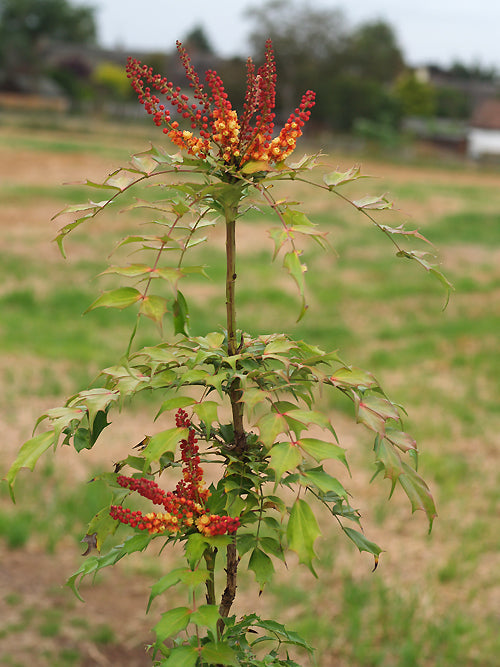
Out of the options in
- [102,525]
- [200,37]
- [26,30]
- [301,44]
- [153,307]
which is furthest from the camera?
[200,37]

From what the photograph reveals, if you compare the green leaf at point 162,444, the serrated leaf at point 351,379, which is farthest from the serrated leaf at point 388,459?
the green leaf at point 162,444

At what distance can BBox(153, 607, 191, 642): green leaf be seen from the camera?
47.5 inches

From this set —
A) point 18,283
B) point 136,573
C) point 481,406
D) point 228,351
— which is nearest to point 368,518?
point 136,573

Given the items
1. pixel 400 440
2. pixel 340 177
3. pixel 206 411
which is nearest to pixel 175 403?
pixel 206 411

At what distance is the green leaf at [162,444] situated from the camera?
4.05 ft

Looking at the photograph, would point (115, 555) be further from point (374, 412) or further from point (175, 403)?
point (374, 412)

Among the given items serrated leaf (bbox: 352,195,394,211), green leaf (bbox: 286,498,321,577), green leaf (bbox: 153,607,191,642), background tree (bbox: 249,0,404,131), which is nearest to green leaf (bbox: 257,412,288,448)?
green leaf (bbox: 286,498,321,577)

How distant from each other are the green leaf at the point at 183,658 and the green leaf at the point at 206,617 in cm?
8

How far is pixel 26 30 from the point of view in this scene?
54469 millimetres

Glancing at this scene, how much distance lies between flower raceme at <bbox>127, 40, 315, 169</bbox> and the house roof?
1898 inches

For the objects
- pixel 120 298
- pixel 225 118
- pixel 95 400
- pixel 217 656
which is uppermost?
pixel 225 118

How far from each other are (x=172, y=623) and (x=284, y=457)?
13.9 inches

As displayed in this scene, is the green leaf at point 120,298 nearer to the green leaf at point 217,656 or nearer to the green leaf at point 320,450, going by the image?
the green leaf at point 320,450

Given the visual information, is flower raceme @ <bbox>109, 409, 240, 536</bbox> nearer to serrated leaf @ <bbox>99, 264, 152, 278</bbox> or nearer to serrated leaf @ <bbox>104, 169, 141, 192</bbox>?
serrated leaf @ <bbox>99, 264, 152, 278</bbox>
